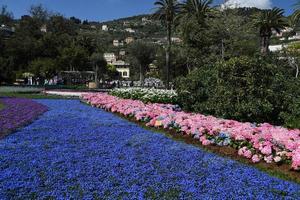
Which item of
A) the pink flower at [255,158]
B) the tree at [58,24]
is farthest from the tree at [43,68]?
the pink flower at [255,158]

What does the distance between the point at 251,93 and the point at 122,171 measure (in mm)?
7391

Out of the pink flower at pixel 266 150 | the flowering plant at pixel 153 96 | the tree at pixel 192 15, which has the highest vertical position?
the tree at pixel 192 15

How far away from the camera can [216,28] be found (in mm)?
37562

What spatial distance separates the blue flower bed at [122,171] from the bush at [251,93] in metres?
3.87

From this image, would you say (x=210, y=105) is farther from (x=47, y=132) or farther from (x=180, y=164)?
(x=180, y=164)

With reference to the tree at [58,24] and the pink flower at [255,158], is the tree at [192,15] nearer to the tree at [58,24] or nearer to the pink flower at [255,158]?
the pink flower at [255,158]

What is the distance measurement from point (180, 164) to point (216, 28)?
3170 centimetres

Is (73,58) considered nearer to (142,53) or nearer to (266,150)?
(142,53)

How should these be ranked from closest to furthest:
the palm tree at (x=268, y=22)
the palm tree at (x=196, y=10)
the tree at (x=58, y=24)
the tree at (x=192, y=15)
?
the tree at (x=192, y=15), the palm tree at (x=196, y=10), the palm tree at (x=268, y=22), the tree at (x=58, y=24)

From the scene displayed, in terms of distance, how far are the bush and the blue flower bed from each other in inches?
152

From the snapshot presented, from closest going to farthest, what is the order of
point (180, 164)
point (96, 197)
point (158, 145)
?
point (96, 197)
point (180, 164)
point (158, 145)

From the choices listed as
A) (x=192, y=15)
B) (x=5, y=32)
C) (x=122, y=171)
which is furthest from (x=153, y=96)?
(x=5, y=32)

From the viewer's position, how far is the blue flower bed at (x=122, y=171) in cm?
556

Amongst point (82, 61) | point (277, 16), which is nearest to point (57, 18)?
point (82, 61)
